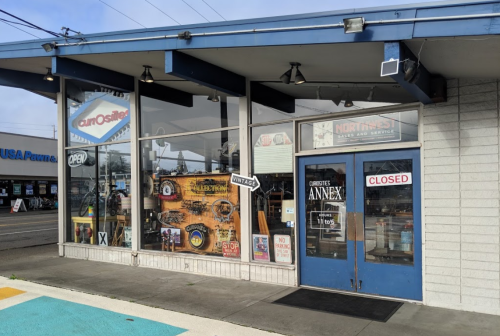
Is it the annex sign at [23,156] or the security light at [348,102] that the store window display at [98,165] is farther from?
the annex sign at [23,156]

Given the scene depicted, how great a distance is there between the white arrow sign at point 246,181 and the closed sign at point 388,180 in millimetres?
1974

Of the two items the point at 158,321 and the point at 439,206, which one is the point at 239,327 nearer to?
the point at 158,321

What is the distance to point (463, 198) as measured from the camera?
557 cm

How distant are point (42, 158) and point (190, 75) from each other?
1305 inches

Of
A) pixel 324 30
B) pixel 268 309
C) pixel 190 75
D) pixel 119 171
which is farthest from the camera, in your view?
pixel 119 171

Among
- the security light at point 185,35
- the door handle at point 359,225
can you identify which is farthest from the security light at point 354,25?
the door handle at point 359,225

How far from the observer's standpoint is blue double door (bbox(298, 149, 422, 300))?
19.8 ft

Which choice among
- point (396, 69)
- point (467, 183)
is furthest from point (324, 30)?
point (467, 183)

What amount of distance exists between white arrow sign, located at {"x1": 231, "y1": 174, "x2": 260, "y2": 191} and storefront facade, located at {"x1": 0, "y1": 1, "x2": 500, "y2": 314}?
0.8 inches

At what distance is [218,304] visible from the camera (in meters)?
6.14

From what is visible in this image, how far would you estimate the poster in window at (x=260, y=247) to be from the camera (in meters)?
7.39

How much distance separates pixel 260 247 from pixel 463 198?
335cm

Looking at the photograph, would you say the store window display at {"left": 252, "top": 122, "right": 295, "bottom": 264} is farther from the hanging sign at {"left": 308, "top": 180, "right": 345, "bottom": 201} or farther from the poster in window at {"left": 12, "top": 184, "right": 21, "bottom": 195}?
the poster in window at {"left": 12, "top": 184, "right": 21, "bottom": 195}

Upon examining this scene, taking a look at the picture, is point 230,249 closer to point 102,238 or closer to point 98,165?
point 102,238
